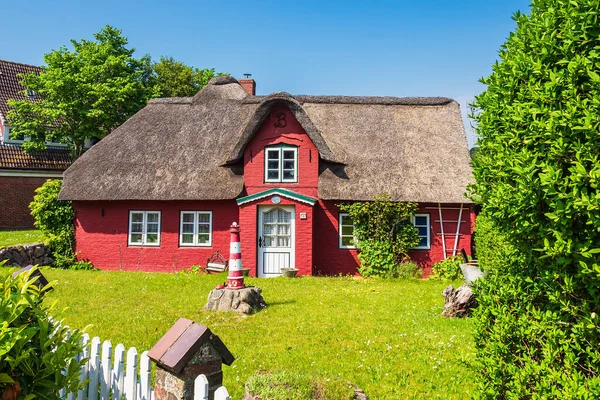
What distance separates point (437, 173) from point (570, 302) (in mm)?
13304

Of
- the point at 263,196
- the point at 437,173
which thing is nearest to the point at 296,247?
the point at 263,196

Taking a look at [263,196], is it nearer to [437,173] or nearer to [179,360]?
[437,173]

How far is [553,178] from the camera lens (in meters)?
2.83

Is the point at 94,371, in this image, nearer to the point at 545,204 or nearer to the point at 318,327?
the point at 545,204

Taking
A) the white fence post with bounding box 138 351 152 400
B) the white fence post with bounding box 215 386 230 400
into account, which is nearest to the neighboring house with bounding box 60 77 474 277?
the white fence post with bounding box 138 351 152 400

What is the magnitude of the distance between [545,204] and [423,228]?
A: 12989mm

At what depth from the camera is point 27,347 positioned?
274cm

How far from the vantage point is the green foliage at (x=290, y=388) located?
3.74m

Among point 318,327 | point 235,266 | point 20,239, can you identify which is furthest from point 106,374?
point 20,239

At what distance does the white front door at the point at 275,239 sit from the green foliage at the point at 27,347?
12.2 m

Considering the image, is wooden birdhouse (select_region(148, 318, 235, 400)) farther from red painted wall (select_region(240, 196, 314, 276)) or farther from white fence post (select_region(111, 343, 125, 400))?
red painted wall (select_region(240, 196, 314, 276))

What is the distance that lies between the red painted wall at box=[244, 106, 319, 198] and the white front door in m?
0.91

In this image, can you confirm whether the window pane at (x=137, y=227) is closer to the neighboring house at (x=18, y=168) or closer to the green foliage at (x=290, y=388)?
the neighboring house at (x=18, y=168)

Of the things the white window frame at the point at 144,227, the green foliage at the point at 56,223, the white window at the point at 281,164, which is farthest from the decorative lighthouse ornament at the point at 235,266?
the green foliage at the point at 56,223
